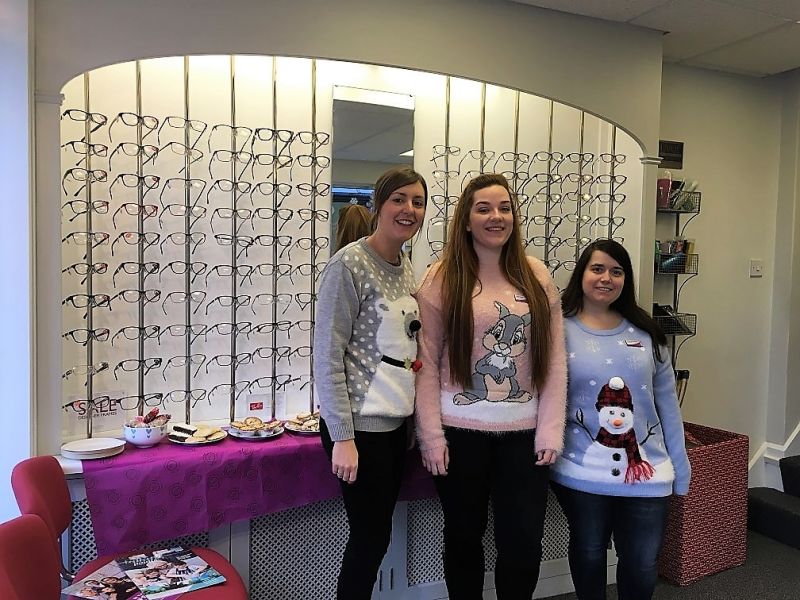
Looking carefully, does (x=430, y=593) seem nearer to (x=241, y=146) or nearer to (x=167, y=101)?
(x=241, y=146)

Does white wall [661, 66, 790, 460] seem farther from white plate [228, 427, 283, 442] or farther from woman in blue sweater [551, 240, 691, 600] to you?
white plate [228, 427, 283, 442]

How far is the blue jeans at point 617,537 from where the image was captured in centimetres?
182

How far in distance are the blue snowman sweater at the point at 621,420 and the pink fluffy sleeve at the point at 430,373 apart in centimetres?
38

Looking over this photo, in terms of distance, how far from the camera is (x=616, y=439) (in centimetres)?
180

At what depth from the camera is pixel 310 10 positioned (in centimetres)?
208

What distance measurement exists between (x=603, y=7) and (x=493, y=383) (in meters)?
1.55

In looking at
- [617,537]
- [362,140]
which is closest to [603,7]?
[362,140]

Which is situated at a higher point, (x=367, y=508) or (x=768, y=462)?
(x=367, y=508)

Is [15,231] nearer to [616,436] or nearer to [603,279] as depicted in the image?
[603,279]

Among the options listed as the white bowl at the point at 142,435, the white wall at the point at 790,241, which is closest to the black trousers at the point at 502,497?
the white bowl at the point at 142,435

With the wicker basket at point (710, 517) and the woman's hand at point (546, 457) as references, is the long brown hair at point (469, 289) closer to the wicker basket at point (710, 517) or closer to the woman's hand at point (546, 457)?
the woman's hand at point (546, 457)

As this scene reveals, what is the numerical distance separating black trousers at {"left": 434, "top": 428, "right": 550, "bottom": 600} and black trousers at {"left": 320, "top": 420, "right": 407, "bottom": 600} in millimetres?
185

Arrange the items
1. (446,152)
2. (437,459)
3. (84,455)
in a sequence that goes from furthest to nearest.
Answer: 1. (446,152)
2. (84,455)
3. (437,459)

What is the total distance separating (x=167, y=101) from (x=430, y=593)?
191 cm
